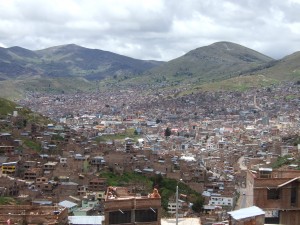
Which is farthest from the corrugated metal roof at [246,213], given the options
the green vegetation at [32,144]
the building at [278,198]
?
the green vegetation at [32,144]

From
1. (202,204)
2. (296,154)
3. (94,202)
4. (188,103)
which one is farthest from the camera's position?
(188,103)

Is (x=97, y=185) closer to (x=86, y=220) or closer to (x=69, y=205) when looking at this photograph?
(x=69, y=205)

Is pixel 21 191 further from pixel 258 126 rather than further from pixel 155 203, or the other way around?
Result: pixel 258 126

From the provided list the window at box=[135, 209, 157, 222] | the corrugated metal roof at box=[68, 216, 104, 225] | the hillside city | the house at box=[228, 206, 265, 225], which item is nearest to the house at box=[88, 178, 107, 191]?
the hillside city

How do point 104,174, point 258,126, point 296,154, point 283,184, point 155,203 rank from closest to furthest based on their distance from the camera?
point 283,184
point 155,203
point 104,174
point 296,154
point 258,126

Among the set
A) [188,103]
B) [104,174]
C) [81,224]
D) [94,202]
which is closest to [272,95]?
[188,103]

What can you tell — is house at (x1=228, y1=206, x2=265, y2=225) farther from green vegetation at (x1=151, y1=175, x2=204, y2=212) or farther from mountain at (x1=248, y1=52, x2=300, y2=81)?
mountain at (x1=248, y1=52, x2=300, y2=81)

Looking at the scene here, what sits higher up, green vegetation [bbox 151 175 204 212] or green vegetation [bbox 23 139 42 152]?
green vegetation [bbox 23 139 42 152]

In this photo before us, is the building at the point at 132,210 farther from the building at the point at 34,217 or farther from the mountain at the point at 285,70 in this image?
the mountain at the point at 285,70
